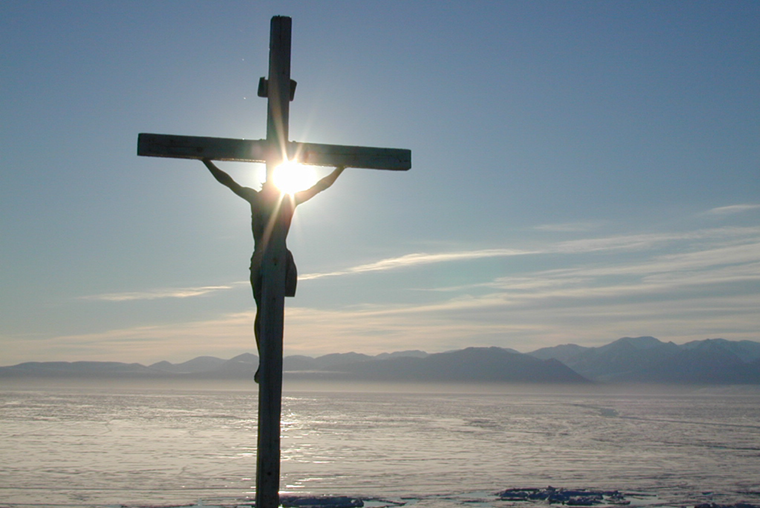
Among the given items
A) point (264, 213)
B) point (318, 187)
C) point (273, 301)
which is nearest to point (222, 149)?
point (264, 213)

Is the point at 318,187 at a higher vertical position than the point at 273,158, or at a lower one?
lower

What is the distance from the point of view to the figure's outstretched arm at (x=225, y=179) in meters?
5.43

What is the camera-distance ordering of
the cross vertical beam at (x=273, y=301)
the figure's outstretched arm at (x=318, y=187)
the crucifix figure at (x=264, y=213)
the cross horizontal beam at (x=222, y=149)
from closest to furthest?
the cross vertical beam at (x=273, y=301), the crucifix figure at (x=264, y=213), the cross horizontal beam at (x=222, y=149), the figure's outstretched arm at (x=318, y=187)

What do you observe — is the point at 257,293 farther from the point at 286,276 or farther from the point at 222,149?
the point at 222,149

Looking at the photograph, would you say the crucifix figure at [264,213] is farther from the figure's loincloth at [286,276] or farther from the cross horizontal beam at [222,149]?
the cross horizontal beam at [222,149]

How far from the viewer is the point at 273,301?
16.5ft

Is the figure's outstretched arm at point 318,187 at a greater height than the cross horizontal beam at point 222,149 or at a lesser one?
lesser

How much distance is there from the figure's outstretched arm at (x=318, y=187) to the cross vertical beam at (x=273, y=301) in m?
0.32

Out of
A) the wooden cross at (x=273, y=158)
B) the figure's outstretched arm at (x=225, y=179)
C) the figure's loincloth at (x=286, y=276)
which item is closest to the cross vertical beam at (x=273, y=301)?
the wooden cross at (x=273, y=158)

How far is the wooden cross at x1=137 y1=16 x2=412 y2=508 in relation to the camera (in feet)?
15.9

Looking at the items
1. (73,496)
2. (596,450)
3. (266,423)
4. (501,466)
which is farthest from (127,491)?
(596,450)

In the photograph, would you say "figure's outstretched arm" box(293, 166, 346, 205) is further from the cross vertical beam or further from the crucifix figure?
the cross vertical beam

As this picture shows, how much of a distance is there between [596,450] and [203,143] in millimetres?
24505

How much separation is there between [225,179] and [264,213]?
47 centimetres
